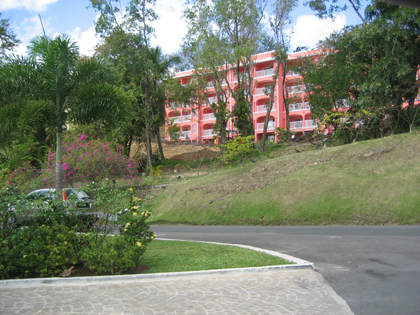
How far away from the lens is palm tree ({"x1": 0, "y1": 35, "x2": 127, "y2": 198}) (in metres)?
10.8

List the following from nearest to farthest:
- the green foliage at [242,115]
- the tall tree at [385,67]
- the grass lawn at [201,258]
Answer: the grass lawn at [201,258], the tall tree at [385,67], the green foliage at [242,115]

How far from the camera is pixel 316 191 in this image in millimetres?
16406

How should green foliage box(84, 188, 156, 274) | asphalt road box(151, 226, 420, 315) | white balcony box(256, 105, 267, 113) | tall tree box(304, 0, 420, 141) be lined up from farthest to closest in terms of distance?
white balcony box(256, 105, 267, 113)
tall tree box(304, 0, 420, 141)
green foliage box(84, 188, 156, 274)
asphalt road box(151, 226, 420, 315)

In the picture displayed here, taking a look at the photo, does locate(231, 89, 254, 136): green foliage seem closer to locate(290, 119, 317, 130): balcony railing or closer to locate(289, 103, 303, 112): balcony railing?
locate(290, 119, 317, 130): balcony railing

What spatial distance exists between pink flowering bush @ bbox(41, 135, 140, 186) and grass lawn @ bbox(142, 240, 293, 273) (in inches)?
536

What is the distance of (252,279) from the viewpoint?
6457 mm

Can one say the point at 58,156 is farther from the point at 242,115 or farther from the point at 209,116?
the point at 209,116

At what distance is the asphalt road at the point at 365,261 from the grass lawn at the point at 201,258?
3.37 feet

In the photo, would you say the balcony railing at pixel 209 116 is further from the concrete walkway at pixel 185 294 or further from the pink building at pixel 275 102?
the concrete walkway at pixel 185 294

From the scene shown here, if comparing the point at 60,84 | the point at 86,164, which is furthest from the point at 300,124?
the point at 60,84

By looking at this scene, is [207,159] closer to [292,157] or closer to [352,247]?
[292,157]

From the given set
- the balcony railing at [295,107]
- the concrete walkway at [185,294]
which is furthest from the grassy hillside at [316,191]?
the balcony railing at [295,107]

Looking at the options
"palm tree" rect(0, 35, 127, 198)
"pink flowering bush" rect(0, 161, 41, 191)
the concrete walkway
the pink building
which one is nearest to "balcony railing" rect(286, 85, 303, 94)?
the pink building

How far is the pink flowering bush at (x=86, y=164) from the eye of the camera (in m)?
22.1
